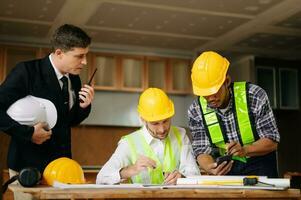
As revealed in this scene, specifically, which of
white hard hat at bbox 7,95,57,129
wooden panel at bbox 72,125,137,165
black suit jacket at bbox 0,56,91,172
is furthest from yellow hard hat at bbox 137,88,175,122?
wooden panel at bbox 72,125,137,165

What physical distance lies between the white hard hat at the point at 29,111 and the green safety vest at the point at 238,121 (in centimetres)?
88

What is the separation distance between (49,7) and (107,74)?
1793 millimetres

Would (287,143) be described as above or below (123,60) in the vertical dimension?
below

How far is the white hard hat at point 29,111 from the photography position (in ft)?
6.31

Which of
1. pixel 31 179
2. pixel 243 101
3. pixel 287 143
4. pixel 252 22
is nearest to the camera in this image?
pixel 31 179

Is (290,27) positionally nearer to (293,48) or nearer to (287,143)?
(293,48)

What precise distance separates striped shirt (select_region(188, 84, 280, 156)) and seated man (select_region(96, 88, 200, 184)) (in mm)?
79

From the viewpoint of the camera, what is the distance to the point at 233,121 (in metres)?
2.30

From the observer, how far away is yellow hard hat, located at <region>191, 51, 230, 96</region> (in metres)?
2.22

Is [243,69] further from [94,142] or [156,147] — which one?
[156,147]

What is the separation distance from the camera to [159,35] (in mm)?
5738

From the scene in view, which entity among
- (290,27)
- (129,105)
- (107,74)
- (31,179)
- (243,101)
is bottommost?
(31,179)

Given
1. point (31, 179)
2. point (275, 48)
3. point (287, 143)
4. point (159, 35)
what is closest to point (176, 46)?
point (159, 35)

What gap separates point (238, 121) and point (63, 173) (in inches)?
38.6
